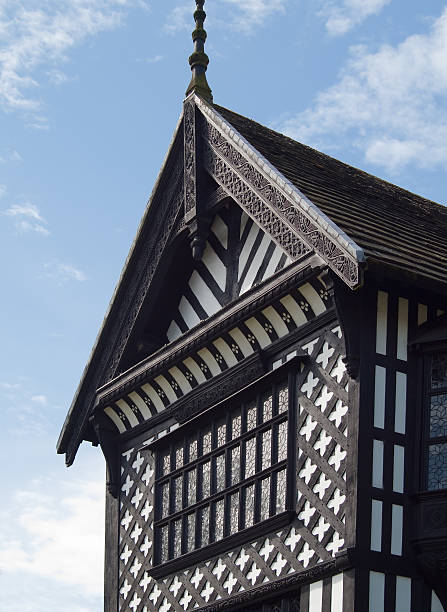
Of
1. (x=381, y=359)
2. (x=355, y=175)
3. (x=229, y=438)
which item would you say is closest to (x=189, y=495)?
(x=229, y=438)

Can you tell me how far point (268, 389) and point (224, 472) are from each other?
1.21 meters

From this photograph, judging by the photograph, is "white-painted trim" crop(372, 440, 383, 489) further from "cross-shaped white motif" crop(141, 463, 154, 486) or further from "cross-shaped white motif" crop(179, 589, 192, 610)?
"cross-shaped white motif" crop(141, 463, 154, 486)

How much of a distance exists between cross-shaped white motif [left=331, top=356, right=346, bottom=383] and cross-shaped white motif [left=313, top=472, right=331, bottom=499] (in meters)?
1.06

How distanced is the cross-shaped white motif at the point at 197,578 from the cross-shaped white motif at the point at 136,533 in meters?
1.76

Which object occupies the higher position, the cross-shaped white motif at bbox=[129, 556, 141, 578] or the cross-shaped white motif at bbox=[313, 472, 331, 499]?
the cross-shaped white motif at bbox=[313, 472, 331, 499]

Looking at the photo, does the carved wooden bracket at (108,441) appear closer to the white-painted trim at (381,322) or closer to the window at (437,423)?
the white-painted trim at (381,322)

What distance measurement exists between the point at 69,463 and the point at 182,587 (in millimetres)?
3484

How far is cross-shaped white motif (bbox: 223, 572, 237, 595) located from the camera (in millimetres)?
15481

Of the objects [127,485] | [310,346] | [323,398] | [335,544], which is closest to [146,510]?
[127,485]

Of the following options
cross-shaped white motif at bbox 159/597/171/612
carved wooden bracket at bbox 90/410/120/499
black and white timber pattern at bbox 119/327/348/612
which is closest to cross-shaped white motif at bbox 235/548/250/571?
black and white timber pattern at bbox 119/327/348/612

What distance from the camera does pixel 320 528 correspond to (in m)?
14.3

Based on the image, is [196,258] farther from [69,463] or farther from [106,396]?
[69,463]

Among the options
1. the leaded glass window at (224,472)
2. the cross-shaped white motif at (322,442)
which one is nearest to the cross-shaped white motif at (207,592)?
the leaded glass window at (224,472)

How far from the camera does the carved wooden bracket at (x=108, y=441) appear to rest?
18766mm
